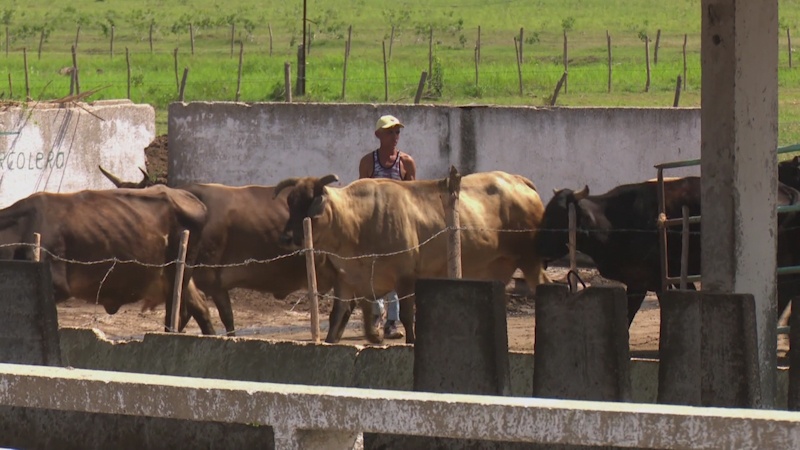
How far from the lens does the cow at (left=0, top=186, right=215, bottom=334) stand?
38.1 ft

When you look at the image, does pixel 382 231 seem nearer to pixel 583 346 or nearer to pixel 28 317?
pixel 28 317

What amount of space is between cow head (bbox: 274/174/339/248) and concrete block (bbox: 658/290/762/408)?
612 cm

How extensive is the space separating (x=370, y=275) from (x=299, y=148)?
5162 mm

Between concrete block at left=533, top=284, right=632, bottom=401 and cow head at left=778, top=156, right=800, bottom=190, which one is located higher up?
cow head at left=778, top=156, right=800, bottom=190

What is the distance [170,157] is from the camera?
1762 centimetres

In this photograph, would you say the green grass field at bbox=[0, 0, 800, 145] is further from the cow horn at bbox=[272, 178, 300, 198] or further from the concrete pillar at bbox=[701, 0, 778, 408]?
the concrete pillar at bbox=[701, 0, 778, 408]

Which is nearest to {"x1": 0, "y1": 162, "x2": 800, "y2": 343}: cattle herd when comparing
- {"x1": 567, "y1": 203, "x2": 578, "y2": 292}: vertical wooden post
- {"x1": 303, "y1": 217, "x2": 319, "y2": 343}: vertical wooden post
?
{"x1": 567, "y1": 203, "x2": 578, "y2": 292}: vertical wooden post

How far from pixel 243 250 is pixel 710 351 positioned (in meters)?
7.47

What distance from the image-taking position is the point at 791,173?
12242 millimetres

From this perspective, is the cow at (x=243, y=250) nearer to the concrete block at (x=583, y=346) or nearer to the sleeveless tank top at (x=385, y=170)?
the sleeveless tank top at (x=385, y=170)

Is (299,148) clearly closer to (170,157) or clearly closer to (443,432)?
(170,157)

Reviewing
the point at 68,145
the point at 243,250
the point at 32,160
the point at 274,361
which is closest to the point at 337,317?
the point at 243,250

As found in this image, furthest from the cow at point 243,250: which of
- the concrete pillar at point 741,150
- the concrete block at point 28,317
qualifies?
the concrete block at point 28,317

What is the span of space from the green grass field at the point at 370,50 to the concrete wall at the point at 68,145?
139 cm
